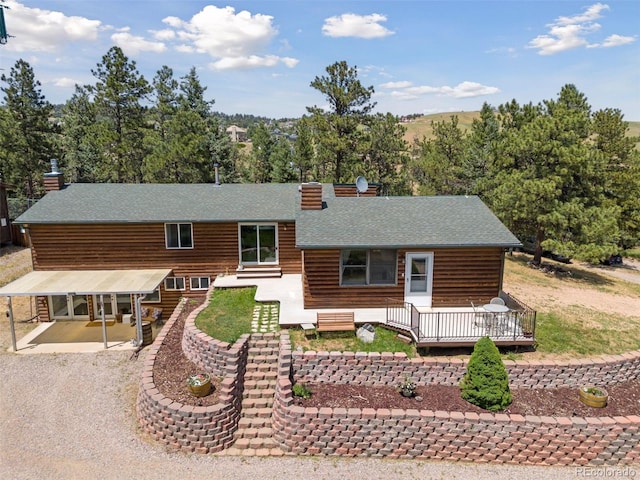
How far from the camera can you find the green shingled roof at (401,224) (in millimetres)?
13148

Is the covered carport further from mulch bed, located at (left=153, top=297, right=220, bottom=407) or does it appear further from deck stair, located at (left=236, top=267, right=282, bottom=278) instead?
deck stair, located at (left=236, top=267, right=282, bottom=278)

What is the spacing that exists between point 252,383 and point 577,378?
8.95m

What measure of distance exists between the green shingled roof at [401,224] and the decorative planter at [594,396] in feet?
14.8

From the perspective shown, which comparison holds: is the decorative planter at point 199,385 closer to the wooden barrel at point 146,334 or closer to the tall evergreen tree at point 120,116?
the wooden barrel at point 146,334

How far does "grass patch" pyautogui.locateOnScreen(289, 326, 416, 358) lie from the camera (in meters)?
11.5

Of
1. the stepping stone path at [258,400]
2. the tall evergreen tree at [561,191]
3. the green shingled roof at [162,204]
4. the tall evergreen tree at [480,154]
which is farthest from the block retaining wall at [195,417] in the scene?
the tall evergreen tree at [480,154]

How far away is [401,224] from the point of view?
14359 millimetres

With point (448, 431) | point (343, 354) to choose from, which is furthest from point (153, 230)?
point (448, 431)

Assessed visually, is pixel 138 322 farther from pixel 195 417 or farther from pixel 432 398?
pixel 432 398

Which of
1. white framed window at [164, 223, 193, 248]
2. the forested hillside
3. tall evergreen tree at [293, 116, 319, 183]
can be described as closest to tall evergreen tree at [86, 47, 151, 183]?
the forested hillside

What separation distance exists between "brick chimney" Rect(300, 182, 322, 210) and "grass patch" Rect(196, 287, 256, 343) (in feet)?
13.3

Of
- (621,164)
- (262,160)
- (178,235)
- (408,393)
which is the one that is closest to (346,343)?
(408,393)

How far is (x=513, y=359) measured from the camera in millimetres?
11391

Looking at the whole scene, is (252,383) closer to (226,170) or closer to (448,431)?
(448,431)
